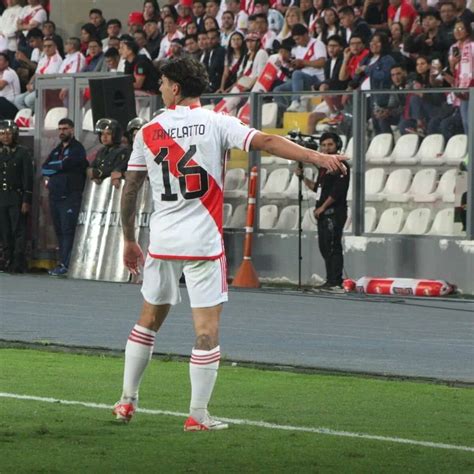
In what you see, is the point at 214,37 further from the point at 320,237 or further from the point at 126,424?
the point at 126,424

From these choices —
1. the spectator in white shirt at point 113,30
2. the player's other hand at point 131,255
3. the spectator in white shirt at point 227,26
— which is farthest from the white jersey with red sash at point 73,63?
the player's other hand at point 131,255

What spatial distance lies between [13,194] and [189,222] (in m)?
15.3

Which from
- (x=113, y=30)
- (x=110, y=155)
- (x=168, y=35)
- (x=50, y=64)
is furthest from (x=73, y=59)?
(x=110, y=155)

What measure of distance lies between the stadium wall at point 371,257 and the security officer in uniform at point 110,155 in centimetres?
199

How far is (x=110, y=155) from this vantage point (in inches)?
851

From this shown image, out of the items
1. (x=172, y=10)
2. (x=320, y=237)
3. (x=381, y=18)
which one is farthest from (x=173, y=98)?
(x=172, y=10)

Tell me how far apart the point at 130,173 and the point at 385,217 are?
12501mm

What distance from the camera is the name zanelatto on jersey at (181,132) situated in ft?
26.9

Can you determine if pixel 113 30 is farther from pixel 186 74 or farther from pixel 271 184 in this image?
pixel 186 74

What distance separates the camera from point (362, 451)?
7531 millimetres

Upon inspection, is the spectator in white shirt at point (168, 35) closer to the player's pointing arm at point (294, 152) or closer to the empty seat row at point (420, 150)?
the empty seat row at point (420, 150)

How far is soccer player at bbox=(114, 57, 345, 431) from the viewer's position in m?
8.12

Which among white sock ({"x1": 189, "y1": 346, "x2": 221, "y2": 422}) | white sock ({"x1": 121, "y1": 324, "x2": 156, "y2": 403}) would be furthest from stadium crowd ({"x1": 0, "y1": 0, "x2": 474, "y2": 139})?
white sock ({"x1": 189, "y1": 346, "x2": 221, "y2": 422})

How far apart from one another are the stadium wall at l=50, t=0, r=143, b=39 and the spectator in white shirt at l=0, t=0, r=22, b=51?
0.79m
